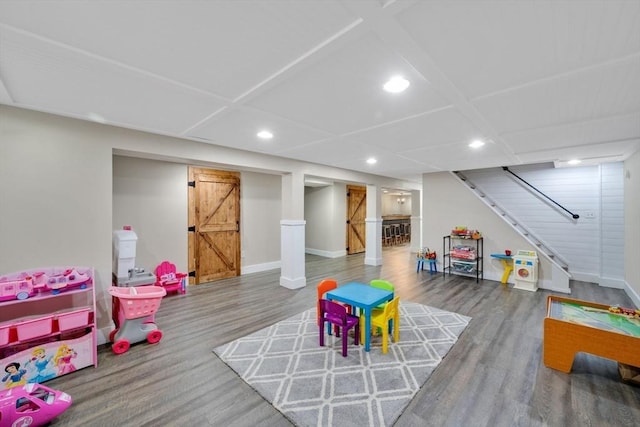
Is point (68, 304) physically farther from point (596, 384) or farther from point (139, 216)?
point (596, 384)

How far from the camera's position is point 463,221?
5.86 m

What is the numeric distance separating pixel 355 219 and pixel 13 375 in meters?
7.88

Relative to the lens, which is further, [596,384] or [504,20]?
[596,384]

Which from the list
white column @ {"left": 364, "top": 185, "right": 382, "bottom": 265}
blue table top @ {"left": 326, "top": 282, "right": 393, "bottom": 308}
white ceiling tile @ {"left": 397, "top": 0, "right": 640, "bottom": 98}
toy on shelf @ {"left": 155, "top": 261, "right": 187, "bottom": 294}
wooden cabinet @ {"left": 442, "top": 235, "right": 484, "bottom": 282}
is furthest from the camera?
white column @ {"left": 364, "top": 185, "right": 382, "bottom": 265}

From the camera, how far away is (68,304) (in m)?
2.66

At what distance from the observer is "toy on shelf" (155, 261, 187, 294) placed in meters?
4.45

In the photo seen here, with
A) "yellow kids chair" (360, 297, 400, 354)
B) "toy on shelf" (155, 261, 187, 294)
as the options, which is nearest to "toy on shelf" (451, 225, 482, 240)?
"yellow kids chair" (360, 297, 400, 354)

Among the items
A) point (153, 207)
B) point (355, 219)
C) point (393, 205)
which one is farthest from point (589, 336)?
point (393, 205)

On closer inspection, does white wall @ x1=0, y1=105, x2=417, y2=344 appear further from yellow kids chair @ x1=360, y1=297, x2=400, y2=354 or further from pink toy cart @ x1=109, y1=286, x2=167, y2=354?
yellow kids chair @ x1=360, y1=297, x2=400, y2=354

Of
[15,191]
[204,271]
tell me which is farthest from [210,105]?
[204,271]

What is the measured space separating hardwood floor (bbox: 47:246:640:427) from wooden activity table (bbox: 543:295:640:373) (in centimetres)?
18

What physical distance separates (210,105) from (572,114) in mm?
3105

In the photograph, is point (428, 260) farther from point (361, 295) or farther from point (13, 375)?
point (13, 375)

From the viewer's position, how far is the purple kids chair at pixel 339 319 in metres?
2.59
